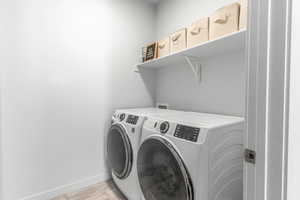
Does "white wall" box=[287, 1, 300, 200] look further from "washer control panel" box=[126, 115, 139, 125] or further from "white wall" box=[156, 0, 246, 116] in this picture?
"washer control panel" box=[126, 115, 139, 125]

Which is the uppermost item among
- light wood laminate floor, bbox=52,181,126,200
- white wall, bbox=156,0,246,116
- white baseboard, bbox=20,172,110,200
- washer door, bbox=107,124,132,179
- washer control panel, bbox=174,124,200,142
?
white wall, bbox=156,0,246,116

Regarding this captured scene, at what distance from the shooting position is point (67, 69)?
5.43 feet

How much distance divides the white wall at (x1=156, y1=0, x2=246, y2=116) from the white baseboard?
1.17 metres

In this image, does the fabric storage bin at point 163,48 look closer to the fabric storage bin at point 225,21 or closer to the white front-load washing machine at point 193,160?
the fabric storage bin at point 225,21

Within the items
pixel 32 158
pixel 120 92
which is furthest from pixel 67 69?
pixel 32 158

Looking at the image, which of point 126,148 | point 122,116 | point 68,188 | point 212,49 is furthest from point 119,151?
point 212,49

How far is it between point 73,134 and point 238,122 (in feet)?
4.97

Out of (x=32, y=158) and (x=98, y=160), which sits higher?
(x=32, y=158)

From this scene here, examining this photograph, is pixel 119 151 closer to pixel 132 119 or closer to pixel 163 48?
pixel 132 119

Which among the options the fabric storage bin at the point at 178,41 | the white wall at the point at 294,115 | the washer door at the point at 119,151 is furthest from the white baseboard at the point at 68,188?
the white wall at the point at 294,115

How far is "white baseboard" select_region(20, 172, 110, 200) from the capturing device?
5.06ft

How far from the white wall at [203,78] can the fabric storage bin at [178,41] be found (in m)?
0.30

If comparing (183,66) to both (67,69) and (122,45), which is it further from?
(67,69)

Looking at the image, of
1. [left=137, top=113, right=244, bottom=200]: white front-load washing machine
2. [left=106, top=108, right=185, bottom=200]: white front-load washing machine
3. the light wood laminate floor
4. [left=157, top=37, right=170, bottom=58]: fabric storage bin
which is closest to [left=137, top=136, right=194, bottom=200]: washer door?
[left=137, top=113, right=244, bottom=200]: white front-load washing machine
